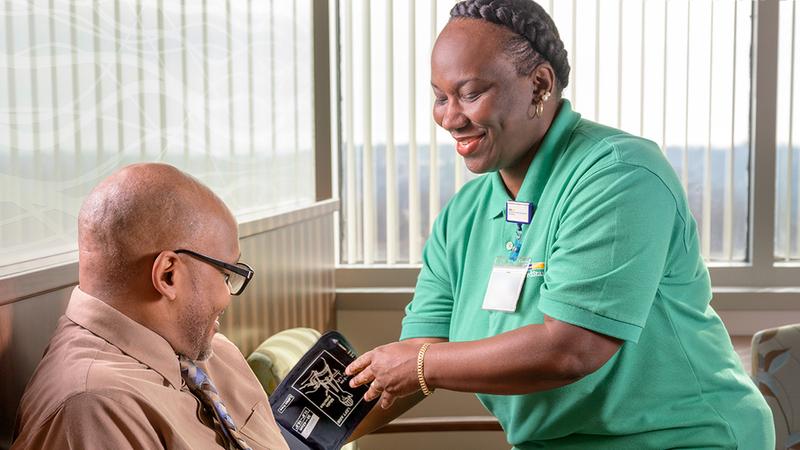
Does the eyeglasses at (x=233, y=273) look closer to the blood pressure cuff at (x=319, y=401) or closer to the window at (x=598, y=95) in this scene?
the blood pressure cuff at (x=319, y=401)

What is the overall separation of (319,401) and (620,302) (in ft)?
2.49

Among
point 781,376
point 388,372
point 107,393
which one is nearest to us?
point 107,393

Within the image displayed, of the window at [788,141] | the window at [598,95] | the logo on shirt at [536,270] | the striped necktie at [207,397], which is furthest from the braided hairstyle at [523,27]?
the window at [788,141]

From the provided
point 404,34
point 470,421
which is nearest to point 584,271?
point 470,421

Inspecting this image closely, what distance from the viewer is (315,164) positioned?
4113mm

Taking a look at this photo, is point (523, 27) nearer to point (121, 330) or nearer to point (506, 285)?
point (506, 285)

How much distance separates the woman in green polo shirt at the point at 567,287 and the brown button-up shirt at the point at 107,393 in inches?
22.4

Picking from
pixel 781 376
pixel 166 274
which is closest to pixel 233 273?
pixel 166 274

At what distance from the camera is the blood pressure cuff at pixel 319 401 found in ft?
6.72

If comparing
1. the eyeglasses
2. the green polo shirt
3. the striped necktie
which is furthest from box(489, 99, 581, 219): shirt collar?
the striped necktie

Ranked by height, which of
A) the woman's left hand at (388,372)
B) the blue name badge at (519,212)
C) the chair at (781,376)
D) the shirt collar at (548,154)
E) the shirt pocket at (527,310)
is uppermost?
the shirt collar at (548,154)

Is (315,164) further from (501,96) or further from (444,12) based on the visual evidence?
(501,96)

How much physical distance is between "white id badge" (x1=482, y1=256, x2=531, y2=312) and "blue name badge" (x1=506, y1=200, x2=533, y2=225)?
9 cm

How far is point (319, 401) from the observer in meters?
2.06
